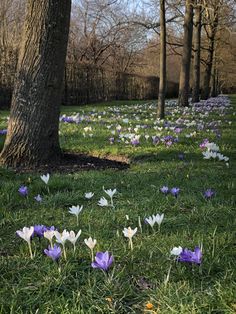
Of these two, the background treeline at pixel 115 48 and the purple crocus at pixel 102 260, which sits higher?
the background treeline at pixel 115 48

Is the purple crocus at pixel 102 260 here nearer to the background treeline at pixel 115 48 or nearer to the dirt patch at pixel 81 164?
the dirt patch at pixel 81 164

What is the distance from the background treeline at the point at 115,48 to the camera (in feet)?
69.9

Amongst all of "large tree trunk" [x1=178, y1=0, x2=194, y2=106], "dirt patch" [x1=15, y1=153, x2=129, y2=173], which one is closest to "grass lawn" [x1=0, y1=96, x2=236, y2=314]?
"dirt patch" [x1=15, y1=153, x2=129, y2=173]

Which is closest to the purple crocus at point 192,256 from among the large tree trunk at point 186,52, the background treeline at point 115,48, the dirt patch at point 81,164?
the dirt patch at point 81,164

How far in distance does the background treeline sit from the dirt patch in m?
8.46

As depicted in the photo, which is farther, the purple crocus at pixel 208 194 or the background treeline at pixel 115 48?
the background treeline at pixel 115 48

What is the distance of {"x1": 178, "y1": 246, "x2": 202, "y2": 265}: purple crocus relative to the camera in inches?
93.3

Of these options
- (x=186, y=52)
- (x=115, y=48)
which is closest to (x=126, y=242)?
(x=186, y=52)

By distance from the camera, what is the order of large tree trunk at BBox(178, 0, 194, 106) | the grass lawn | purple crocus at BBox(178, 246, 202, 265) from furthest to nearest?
large tree trunk at BBox(178, 0, 194, 106), purple crocus at BBox(178, 246, 202, 265), the grass lawn

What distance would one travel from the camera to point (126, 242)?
2998 mm

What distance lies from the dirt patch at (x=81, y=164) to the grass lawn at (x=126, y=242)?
0.26 metres

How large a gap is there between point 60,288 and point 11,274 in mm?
342

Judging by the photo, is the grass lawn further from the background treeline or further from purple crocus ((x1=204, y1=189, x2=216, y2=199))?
the background treeline

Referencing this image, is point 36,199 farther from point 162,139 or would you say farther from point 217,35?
point 217,35
